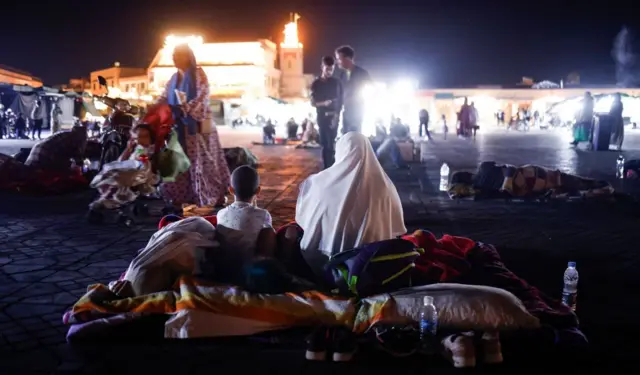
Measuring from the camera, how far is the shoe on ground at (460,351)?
286cm

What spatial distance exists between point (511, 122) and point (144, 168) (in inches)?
1482

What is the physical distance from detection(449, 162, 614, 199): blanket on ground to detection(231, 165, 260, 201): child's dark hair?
4.82m

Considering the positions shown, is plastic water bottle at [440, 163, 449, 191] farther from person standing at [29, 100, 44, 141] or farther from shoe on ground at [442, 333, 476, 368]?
person standing at [29, 100, 44, 141]

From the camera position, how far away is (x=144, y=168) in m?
6.05

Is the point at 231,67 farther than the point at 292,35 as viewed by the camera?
No

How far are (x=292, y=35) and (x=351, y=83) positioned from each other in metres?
55.8

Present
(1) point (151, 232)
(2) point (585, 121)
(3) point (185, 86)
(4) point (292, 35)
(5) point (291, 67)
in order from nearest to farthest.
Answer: (1) point (151, 232) → (3) point (185, 86) → (2) point (585, 121) → (5) point (291, 67) → (4) point (292, 35)

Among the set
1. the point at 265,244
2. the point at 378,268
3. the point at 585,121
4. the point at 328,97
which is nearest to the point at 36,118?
the point at 328,97

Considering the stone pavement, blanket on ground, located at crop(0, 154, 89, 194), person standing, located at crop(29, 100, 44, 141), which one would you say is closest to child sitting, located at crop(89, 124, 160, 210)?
the stone pavement

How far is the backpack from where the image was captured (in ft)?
11.1

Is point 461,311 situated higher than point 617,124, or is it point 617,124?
point 617,124

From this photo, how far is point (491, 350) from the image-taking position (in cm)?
292

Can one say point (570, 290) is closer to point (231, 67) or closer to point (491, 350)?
point (491, 350)

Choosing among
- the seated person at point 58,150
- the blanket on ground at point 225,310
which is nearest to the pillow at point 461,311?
the blanket on ground at point 225,310
